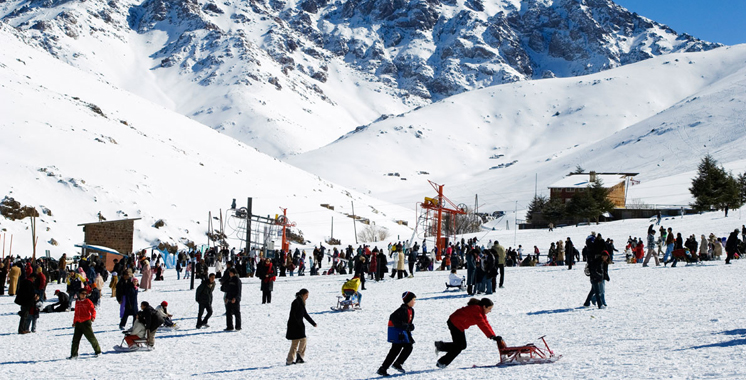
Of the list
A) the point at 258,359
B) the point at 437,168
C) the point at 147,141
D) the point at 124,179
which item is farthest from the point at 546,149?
the point at 258,359

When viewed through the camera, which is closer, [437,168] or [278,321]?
[278,321]

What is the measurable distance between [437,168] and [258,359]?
167004mm

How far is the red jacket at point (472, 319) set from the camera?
401 inches

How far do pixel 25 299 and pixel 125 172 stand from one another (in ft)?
164

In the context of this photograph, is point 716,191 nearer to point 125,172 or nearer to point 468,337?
point 468,337

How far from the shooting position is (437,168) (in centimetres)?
17862

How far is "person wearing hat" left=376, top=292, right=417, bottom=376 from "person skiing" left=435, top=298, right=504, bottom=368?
53cm

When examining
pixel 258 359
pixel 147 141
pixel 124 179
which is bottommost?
pixel 258 359

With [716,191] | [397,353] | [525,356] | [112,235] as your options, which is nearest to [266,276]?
[397,353]

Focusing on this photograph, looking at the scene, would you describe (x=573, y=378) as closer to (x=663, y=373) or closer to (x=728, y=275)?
(x=663, y=373)

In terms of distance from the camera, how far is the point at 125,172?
64250 millimetres

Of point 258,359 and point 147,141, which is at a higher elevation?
point 147,141

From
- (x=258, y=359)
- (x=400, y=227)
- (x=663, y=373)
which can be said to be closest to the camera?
(x=663, y=373)

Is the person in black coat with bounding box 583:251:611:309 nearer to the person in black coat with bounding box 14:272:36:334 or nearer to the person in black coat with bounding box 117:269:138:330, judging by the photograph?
the person in black coat with bounding box 117:269:138:330
